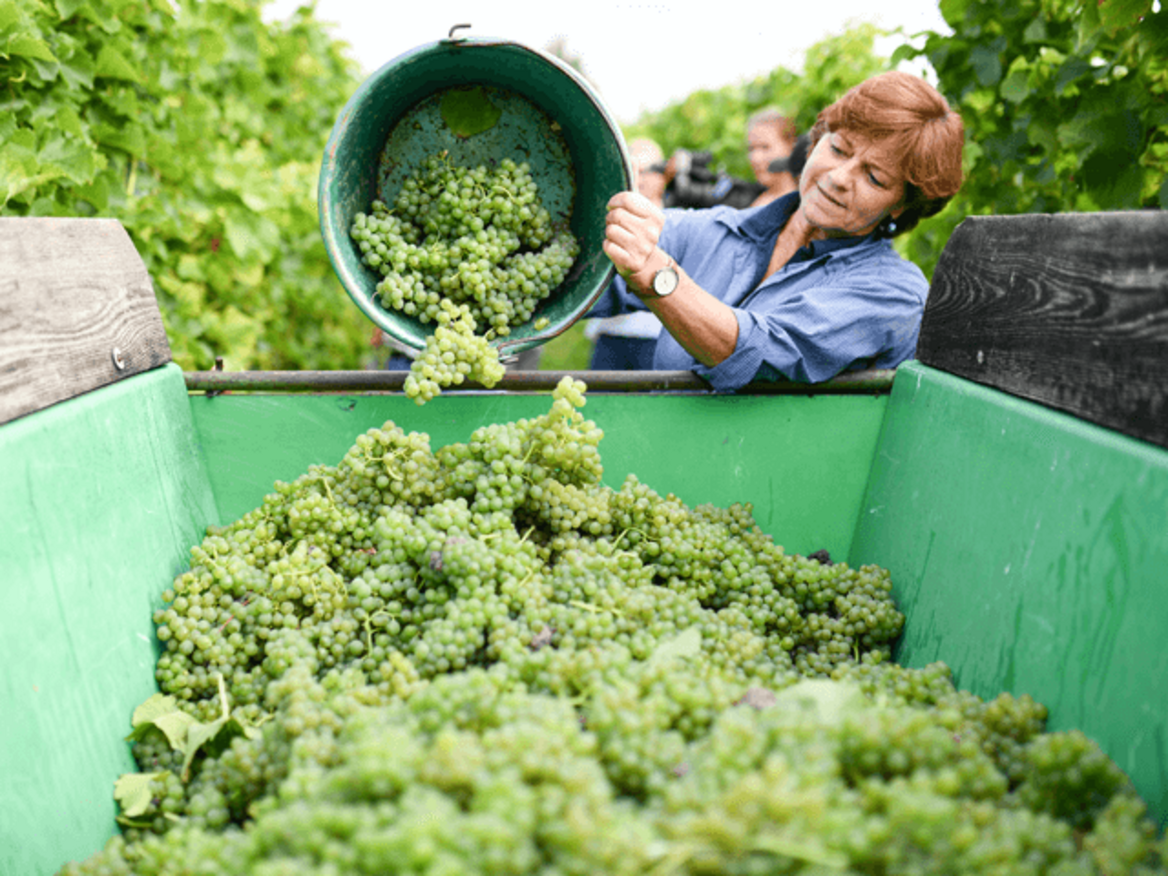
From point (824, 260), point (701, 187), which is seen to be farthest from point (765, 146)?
point (824, 260)

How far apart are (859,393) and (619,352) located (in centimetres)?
112

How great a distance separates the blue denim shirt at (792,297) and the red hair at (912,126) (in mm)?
250

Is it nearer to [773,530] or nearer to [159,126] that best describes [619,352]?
→ [773,530]

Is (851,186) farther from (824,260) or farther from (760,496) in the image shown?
(760,496)

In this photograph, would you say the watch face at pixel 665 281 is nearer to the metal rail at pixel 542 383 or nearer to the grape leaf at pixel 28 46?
the metal rail at pixel 542 383

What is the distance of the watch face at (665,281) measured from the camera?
6.09 feet

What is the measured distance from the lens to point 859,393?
2.04m

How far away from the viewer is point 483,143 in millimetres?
2092

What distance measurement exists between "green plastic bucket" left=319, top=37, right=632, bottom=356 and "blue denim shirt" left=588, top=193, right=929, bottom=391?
1.49 feet

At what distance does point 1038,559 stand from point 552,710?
34.7 inches

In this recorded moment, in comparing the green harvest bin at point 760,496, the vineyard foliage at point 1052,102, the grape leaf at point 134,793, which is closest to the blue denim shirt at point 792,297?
the green harvest bin at point 760,496

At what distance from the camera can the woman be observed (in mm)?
1896

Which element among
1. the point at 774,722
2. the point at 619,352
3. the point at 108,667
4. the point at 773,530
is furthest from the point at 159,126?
the point at 774,722

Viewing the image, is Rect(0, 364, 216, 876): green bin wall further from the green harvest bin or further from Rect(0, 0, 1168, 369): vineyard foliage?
Rect(0, 0, 1168, 369): vineyard foliage
